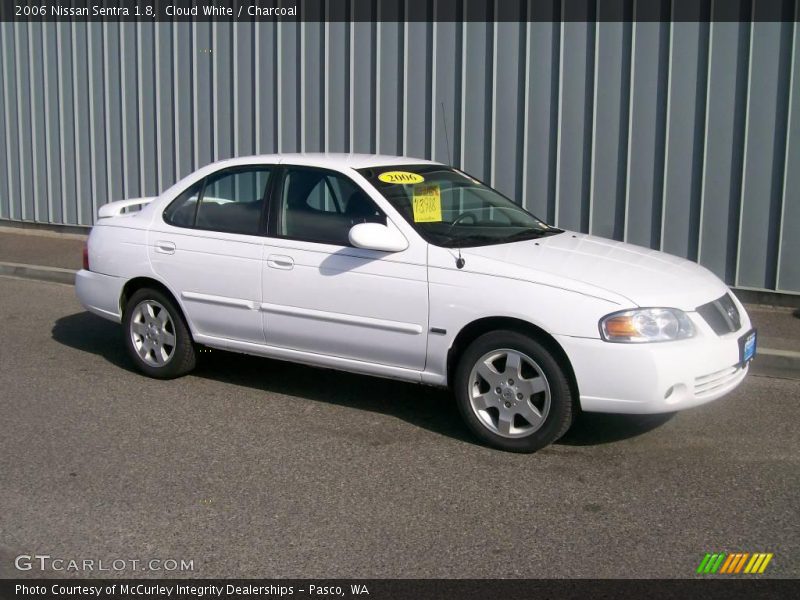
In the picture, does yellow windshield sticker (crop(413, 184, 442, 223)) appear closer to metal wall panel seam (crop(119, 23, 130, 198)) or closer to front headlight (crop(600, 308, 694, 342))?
front headlight (crop(600, 308, 694, 342))

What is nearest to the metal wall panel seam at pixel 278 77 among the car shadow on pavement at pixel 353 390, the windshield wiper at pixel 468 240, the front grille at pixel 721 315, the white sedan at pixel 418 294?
the car shadow on pavement at pixel 353 390

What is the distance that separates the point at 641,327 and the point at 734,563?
1451 mm

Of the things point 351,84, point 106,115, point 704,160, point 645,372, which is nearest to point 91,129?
point 106,115

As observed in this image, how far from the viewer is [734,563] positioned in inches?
172

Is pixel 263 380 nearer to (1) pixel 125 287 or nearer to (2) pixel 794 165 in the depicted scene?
(1) pixel 125 287

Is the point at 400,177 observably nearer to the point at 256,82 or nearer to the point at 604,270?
the point at 604,270

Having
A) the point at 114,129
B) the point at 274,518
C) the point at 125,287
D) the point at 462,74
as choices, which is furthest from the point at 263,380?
the point at 114,129

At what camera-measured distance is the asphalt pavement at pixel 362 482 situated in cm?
448

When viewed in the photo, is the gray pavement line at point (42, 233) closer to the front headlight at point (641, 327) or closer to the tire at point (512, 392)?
the tire at point (512, 392)

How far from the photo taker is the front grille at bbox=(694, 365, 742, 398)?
555 centimetres

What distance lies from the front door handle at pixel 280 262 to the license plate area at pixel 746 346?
2.72 m

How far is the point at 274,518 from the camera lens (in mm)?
4844
